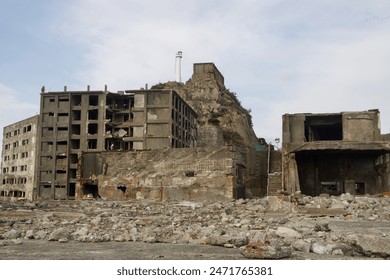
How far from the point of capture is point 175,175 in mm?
24172

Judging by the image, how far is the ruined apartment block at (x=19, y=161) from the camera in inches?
2363

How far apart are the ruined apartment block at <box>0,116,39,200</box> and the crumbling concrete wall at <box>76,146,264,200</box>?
3430 centimetres

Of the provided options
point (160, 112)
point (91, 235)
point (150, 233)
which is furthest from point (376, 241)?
point (160, 112)

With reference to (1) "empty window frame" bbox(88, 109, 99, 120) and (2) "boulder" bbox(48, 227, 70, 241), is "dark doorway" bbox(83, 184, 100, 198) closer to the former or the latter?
(2) "boulder" bbox(48, 227, 70, 241)

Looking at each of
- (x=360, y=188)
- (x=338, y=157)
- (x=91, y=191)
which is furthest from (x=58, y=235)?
(x=360, y=188)

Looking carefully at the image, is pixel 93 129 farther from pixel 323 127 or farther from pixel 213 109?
pixel 323 127

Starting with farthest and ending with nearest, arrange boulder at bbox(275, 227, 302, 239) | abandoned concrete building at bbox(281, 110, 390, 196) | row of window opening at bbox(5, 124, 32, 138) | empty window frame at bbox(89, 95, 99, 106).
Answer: row of window opening at bbox(5, 124, 32, 138) → empty window frame at bbox(89, 95, 99, 106) → abandoned concrete building at bbox(281, 110, 390, 196) → boulder at bbox(275, 227, 302, 239)

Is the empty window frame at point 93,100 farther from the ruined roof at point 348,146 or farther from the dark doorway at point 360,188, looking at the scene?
the dark doorway at point 360,188

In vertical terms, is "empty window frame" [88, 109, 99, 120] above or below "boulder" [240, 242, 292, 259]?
above

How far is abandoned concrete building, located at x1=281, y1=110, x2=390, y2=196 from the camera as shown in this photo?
2273 cm

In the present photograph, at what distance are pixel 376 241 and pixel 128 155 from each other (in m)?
21.0

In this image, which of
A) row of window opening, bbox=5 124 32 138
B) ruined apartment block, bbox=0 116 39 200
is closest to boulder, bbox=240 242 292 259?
ruined apartment block, bbox=0 116 39 200
